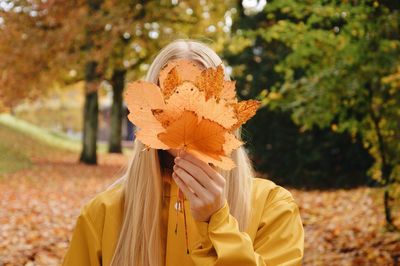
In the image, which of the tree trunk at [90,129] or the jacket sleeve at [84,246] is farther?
the tree trunk at [90,129]

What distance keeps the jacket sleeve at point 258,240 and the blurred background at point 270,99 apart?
0.93m

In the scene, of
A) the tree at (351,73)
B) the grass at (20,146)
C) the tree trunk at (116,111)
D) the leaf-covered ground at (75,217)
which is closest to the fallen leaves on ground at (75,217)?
the leaf-covered ground at (75,217)

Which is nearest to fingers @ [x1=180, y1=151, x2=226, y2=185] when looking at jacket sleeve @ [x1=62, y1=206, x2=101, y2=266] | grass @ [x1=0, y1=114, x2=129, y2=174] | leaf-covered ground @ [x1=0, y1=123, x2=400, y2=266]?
jacket sleeve @ [x1=62, y1=206, x2=101, y2=266]

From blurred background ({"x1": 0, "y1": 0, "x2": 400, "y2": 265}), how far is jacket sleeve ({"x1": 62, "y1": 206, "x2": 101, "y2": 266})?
0.81 meters

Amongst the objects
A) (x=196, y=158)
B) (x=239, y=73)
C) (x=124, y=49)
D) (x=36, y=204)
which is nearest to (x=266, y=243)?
(x=196, y=158)

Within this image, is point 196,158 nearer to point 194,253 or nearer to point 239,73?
point 194,253

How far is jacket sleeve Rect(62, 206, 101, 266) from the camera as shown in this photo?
5.78ft

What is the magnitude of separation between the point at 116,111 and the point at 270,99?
18402 mm

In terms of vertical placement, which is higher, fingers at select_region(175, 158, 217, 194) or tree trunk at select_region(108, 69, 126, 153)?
tree trunk at select_region(108, 69, 126, 153)

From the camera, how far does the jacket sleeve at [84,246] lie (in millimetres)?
1762

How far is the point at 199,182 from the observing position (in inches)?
53.2

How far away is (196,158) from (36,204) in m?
9.13

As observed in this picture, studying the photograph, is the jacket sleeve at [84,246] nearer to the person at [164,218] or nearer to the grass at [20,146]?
the person at [164,218]

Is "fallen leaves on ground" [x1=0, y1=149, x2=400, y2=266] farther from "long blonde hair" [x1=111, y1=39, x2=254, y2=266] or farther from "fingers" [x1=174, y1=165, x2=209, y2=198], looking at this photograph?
"fingers" [x1=174, y1=165, x2=209, y2=198]
